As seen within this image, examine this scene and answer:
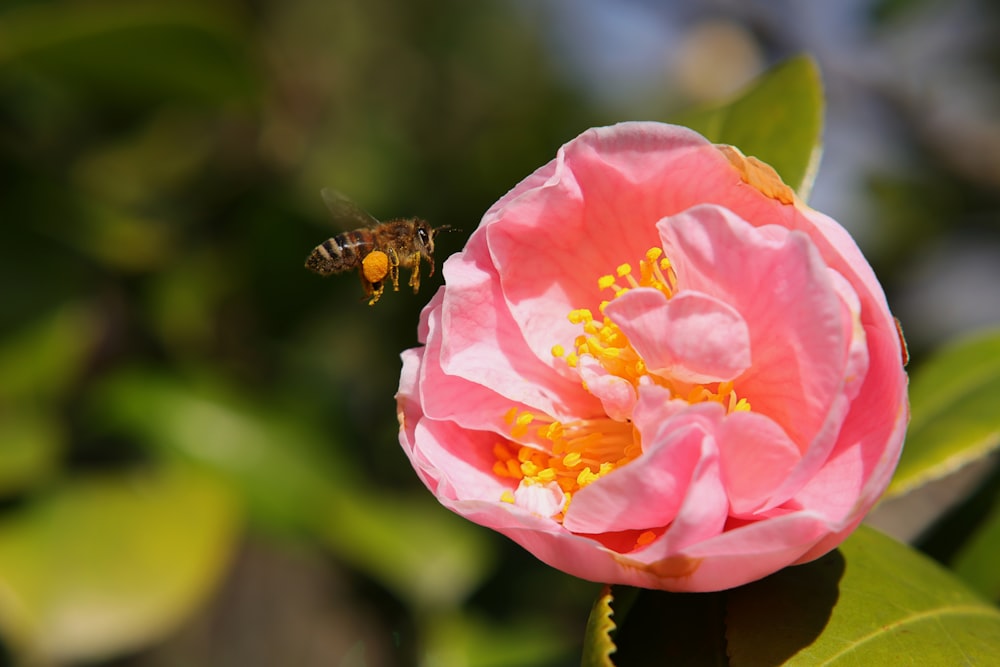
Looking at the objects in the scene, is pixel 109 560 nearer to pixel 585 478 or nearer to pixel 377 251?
pixel 377 251

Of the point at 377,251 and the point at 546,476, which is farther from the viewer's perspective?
the point at 377,251

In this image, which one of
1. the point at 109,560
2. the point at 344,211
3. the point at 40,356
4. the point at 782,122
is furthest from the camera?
the point at 40,356

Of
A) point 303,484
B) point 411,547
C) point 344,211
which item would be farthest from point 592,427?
point 303,484

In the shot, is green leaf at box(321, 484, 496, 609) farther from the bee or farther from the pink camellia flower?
the pink camellia flower

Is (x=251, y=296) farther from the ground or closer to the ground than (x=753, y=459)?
closer to the ground

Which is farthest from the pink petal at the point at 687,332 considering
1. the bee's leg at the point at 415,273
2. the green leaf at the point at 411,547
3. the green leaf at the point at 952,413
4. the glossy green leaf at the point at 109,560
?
the glossy green leaf at the point at 109,560

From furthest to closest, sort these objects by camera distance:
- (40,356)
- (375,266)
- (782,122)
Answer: (40,356) < (375,266) < (782,122)

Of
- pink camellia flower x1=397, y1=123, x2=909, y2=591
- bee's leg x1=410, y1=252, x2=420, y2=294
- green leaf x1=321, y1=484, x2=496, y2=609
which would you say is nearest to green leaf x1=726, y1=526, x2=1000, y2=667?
pink camellia flower x1=397, y1=123, x2=909, y2=591

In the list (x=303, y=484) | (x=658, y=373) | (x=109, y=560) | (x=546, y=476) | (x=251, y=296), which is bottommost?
(x=109, y=560)
